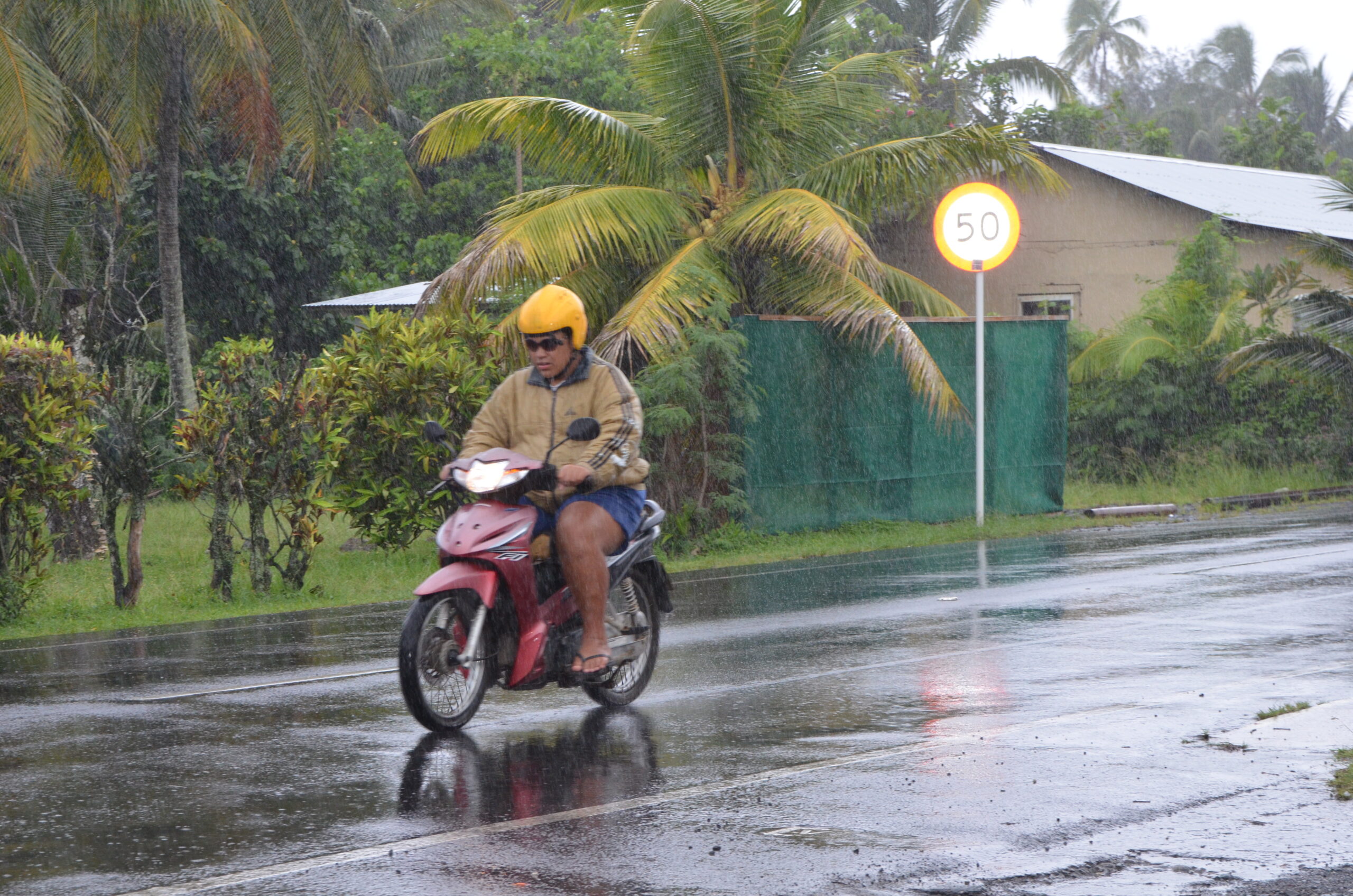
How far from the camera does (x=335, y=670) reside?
9.33m

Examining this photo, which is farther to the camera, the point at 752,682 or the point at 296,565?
the point at 296,565

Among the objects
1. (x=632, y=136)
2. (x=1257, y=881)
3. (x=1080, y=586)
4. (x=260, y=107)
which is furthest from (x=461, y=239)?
(x=1257, y=881)

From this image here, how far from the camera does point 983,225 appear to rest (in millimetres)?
20219

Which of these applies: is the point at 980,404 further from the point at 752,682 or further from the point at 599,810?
the point at 599,810

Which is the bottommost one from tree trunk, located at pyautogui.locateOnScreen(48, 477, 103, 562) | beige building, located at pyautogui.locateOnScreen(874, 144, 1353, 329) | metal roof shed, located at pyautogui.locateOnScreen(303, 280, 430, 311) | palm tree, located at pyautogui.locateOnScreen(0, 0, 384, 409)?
tree trunk, located at pyautogui.locateOnScreen(48, 477, 103, 562)

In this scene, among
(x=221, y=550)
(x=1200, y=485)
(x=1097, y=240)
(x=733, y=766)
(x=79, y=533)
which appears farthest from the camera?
(x=1097, y=240)

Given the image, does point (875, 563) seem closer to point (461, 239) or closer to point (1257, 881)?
point (1257, 881)

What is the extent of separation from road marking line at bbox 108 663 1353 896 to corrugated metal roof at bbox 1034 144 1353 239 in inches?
729

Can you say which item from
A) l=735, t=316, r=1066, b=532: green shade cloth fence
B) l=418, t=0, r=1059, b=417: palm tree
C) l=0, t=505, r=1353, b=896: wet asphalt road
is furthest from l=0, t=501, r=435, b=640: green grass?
l=735, t=316, r=1066, b=532: green shade cloth fence

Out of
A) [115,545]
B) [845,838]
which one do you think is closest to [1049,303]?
[115,545]

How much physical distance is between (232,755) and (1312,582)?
887cm

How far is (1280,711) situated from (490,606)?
139 inches

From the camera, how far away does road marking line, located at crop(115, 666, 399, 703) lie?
8.48m

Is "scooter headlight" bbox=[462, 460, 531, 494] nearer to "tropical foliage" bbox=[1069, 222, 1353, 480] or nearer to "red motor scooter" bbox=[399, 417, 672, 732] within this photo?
"red motor scooter" bbox=[399, 417, 672, 732]
